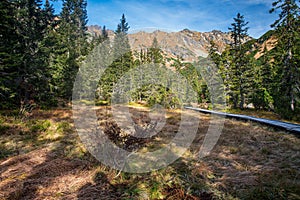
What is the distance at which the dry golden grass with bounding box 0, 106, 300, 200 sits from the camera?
2984mm

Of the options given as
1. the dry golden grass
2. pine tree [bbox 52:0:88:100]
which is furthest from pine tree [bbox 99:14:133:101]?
the dry golden grass

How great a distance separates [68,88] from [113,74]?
10.8 metres

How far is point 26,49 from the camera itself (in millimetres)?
13945

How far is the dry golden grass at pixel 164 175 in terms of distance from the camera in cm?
298

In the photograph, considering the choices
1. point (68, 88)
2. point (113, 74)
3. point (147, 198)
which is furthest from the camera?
point (113, 74)

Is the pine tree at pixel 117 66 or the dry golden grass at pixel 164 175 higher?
the pine tree at pixel 117 66

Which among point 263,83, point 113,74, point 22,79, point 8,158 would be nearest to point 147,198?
point 8,158

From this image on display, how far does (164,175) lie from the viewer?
373cm

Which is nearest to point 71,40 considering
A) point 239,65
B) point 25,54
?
point 25,54

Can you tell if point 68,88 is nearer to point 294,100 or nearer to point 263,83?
point 294,100

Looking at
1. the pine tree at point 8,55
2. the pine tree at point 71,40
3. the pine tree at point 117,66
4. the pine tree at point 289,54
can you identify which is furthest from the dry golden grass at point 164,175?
the pine tree at point 117,66

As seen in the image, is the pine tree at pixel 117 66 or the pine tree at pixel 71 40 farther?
the pine tree at pixel 117 66

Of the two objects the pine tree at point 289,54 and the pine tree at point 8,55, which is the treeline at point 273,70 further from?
the pine tree at point 8,55

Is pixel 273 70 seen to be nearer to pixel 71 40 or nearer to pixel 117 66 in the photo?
pixel 117 66
